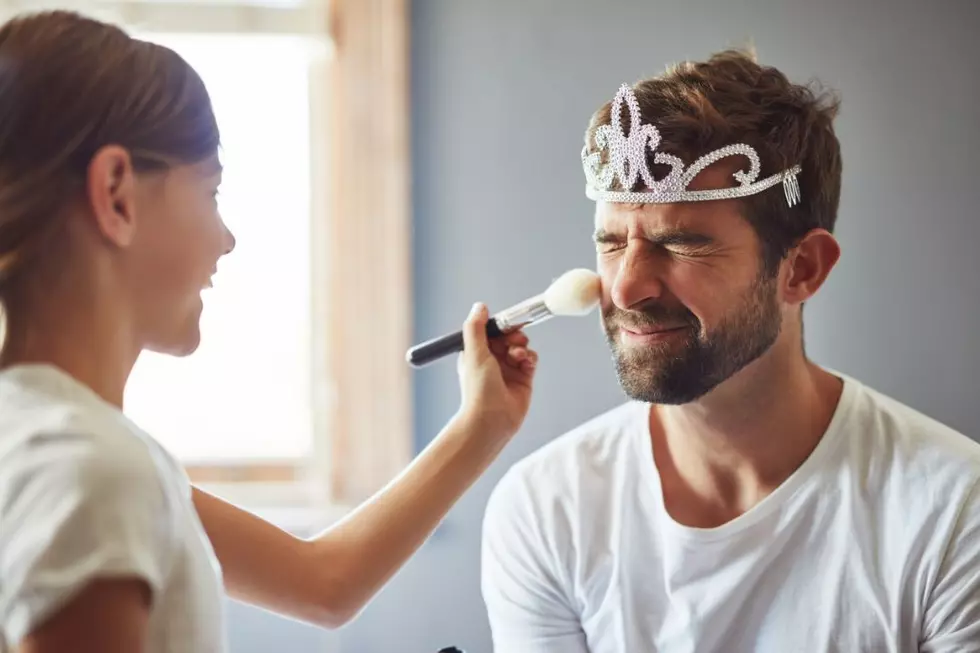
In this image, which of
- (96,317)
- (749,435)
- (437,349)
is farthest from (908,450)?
(96,317)

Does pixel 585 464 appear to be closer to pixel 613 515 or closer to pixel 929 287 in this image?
pixel 613 515

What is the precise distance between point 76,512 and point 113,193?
8.4 inches

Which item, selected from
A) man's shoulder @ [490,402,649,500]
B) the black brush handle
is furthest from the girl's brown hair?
man's shoulder @ [490,402,649,500]

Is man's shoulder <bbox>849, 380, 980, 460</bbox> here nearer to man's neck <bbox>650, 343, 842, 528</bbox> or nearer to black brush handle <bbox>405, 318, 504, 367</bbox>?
man's neck <bbox>650, 343, 842, 528</bbox>

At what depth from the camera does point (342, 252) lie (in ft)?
4.82

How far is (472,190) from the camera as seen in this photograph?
4.82ft

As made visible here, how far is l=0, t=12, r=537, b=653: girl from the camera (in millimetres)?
497

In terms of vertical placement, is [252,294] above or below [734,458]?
above

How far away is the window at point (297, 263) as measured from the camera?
1.45 metres

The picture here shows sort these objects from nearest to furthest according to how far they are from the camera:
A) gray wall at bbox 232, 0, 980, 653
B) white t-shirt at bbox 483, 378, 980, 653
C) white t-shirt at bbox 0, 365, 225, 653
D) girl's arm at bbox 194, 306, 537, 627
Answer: white t-shirt at bbox 0, 365, 225, 653
girl's arm at bbox 194, 306, 537, 627
white t-shirt at bbox 483, 378, 980, 653
gray wall at bbox 232, 0, 980, 653

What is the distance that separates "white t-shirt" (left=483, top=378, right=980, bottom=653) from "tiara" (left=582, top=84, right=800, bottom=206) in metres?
0.30

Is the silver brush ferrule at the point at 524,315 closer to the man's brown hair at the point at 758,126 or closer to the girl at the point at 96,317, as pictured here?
the man's brown hair at the point at 758,126

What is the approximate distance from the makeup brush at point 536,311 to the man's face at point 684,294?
1.5 inches

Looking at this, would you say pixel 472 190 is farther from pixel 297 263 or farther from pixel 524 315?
pixel 524 315
